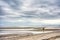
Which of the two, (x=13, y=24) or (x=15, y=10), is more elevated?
(x=15, y=10)

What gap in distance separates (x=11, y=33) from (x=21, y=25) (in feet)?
0.50

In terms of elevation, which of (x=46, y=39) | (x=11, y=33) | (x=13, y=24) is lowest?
(x=46, y=39)

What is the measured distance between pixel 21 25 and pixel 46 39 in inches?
13.2

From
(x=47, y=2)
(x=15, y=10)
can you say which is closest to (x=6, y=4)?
(x=15, y=10)

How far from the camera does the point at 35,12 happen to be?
1.13m

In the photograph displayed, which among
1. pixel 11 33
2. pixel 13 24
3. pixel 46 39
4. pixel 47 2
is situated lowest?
pixel 46 39

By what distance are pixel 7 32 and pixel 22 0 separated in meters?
0.41

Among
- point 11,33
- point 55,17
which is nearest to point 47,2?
point 55,17

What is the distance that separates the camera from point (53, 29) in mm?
1163

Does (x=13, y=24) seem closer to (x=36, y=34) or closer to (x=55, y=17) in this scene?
(x=36, y=34)

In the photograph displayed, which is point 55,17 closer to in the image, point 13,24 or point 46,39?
point 46,39

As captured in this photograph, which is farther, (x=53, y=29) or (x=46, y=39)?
(x=53, y=29)

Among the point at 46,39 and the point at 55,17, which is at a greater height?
the point at 55,17

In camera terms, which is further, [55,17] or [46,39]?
[55,17]
